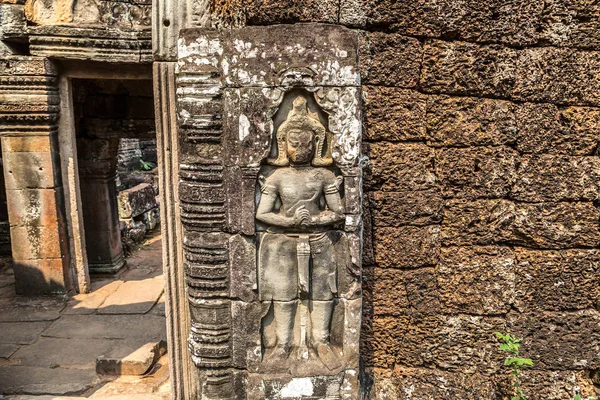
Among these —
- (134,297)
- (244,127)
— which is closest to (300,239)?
(244,127)

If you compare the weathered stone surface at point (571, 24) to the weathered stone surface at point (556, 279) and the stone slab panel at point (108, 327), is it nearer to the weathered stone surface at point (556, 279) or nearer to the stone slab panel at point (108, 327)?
the weathered stone surface at point (556, 279)

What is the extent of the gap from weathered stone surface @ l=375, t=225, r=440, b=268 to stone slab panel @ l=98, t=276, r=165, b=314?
445 centimetres

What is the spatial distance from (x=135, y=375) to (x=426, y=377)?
299 cm

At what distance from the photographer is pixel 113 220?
330 inches

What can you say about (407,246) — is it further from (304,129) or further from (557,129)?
(557,129)

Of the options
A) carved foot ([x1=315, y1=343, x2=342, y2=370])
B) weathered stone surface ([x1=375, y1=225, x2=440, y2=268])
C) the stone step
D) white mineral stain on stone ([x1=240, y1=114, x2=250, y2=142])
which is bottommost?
the stone step

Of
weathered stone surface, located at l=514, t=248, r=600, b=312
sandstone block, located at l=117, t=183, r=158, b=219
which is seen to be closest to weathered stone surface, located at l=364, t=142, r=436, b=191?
weathered stone surface, located at l=514, t=248, r=600, b=312

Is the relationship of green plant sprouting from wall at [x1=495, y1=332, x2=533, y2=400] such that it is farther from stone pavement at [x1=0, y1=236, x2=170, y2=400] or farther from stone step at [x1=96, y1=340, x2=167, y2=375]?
stone step at [x1=96, y1=340, x2=167, y2=375]

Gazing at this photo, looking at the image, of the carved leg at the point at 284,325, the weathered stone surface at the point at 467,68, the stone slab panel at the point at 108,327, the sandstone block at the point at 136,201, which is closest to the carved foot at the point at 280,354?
the carved leg at the point at 284,325

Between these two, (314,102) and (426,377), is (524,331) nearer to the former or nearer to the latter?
(426,377)

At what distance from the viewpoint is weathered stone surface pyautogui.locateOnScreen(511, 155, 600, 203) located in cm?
321

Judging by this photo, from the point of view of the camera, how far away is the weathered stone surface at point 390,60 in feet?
10.0

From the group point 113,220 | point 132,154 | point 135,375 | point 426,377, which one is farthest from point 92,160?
point 426,377

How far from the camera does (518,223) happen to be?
10.7 feet
